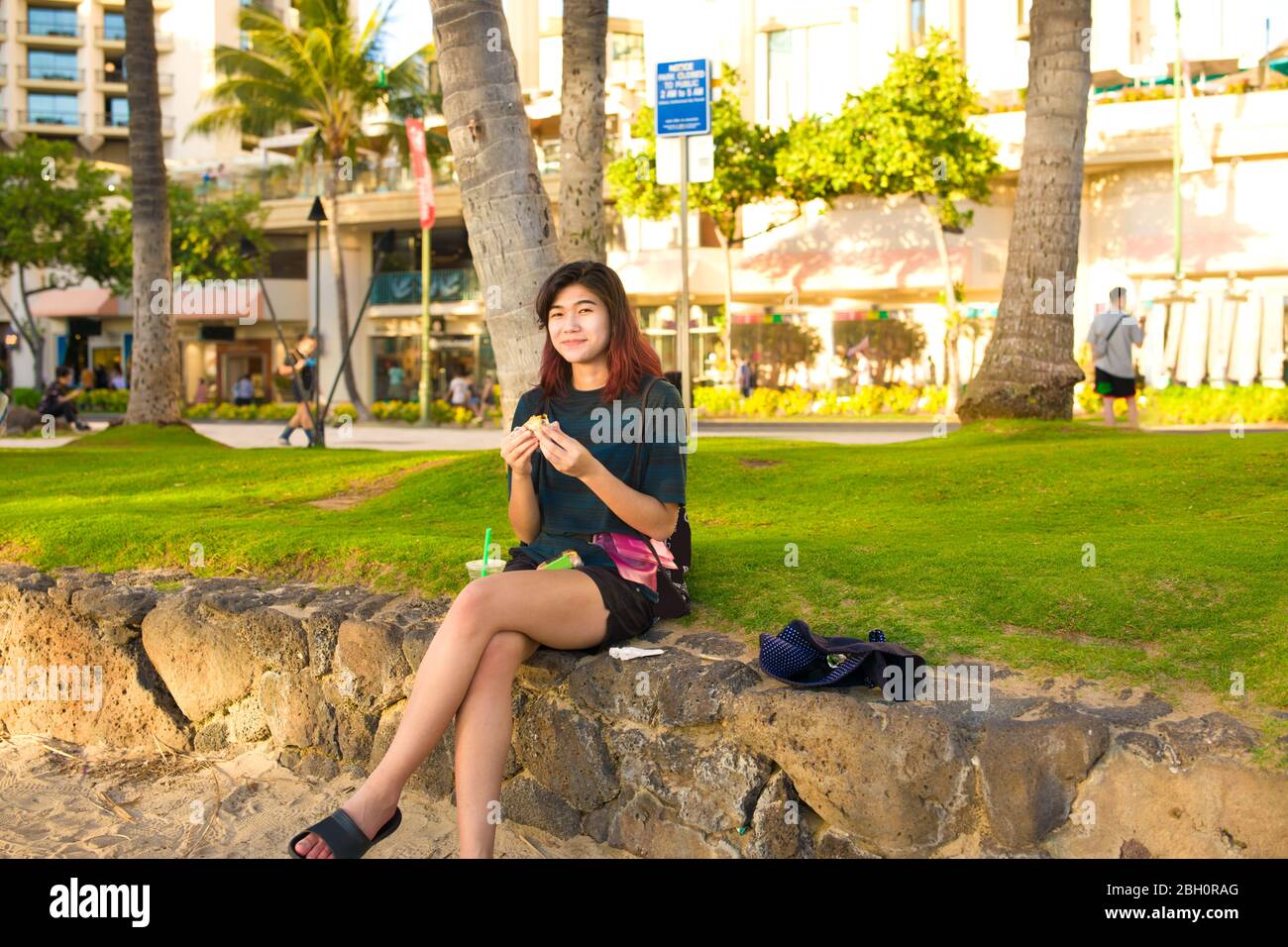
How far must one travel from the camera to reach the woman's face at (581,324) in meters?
4.81

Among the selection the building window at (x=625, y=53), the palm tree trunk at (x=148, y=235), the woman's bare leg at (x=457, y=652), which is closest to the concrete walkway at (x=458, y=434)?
the palm tree trunk at (x=148, y=235)

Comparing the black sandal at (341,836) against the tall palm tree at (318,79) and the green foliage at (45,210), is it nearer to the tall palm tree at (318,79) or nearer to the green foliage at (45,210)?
the tall palm tree at (318,79)

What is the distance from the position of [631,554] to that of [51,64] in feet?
225

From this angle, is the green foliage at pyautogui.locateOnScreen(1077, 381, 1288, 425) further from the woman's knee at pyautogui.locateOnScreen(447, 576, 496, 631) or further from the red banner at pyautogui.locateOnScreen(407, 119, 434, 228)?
the woman's knee at pyautogui.locateOnScreen(447, 576, 496, 631)

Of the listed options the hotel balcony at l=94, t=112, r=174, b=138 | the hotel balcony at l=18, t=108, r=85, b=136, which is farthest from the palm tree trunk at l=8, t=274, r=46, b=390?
the hotel balcony at l=18, t=108, r=85, b=136

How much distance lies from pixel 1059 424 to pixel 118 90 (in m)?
63.2

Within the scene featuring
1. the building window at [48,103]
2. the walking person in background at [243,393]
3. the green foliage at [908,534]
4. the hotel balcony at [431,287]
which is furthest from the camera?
the building window at [48,103]

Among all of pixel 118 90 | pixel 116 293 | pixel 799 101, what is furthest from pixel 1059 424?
pixel 118 90

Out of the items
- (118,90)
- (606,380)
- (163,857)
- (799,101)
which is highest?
(118,90)

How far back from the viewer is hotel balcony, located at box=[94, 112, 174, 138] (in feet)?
202

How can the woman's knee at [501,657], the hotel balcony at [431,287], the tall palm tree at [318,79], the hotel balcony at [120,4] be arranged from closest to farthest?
the woman's knee at [501,657] < the tall palm tree at [318,79] < the hotel balcony at [431,287] < the hotel balcony at [120,4]

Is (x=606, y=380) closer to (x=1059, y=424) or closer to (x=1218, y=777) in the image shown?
(x=1218, y=777)

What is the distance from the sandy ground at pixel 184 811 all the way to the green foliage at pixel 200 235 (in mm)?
32500

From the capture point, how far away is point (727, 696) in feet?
14.4
